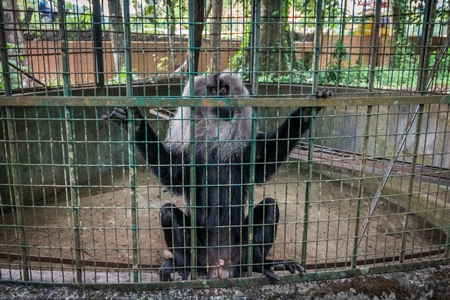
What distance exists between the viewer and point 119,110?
9.80ft

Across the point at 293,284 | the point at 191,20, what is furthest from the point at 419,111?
the point at 191,20

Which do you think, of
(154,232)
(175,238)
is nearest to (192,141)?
(175,238)

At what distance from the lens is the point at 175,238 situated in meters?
3.38

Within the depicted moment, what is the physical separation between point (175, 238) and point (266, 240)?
2.56 ft

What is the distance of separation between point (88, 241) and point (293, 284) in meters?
2.61

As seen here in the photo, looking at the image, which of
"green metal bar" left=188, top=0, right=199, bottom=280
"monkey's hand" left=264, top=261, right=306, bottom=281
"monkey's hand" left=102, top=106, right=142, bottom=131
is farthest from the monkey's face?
"monkey's hand" left=264, top=261, right=306, bottom=281

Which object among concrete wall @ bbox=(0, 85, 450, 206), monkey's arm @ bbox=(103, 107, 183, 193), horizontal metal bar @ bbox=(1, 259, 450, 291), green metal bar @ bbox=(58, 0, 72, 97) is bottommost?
horizontal metal bar @ bbox=(1, 259, 450, 291)

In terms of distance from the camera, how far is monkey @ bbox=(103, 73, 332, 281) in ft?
10.8

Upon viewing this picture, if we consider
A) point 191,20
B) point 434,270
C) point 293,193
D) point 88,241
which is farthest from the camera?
point 293,193

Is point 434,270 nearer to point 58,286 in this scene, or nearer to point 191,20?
point 191,20

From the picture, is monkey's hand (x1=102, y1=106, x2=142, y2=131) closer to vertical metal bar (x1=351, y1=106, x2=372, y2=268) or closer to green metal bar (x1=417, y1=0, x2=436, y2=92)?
vertical metal bar (x1=351, y1=106, x2=372, y2=268)

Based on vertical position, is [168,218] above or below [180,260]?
above

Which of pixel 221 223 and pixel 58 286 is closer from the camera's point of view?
pixel 58 286

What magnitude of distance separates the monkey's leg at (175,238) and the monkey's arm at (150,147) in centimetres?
27
